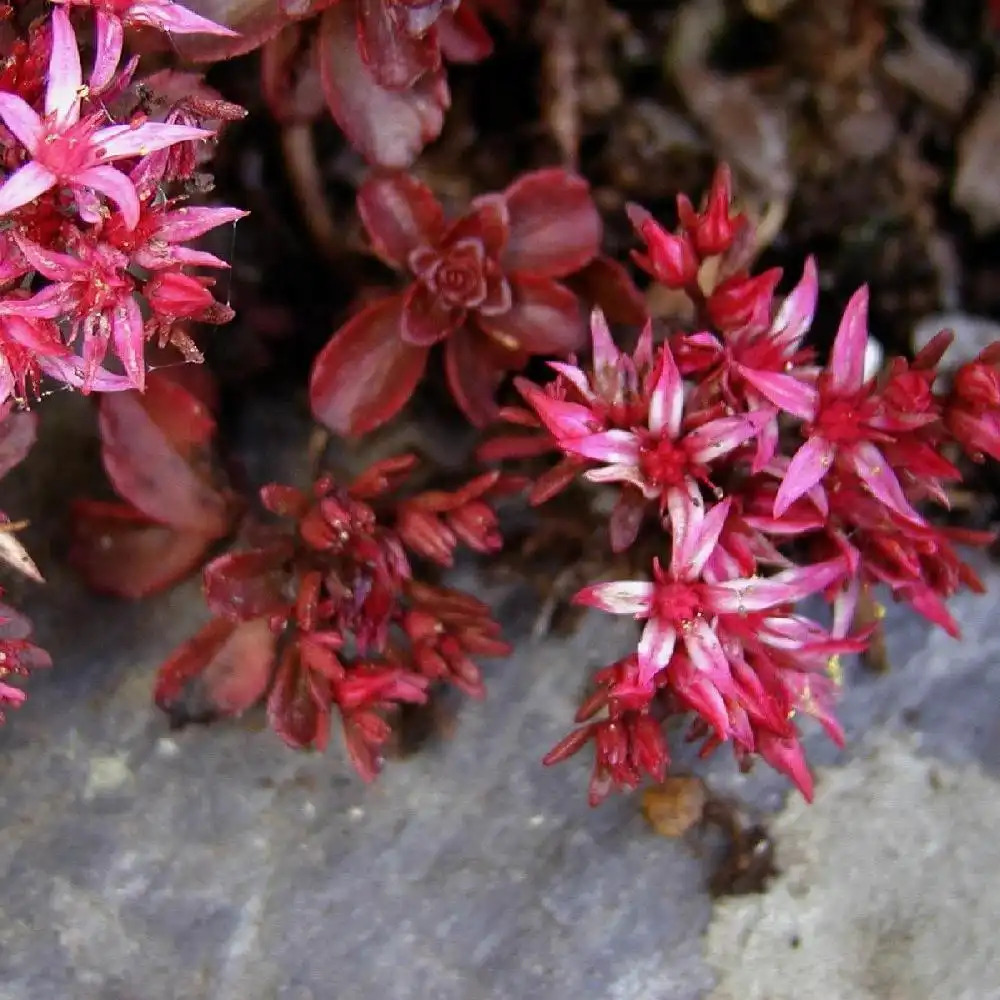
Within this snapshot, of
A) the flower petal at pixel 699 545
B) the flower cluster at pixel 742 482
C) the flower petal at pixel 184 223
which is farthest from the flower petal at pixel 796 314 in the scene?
the flower petal at pixel 184 223

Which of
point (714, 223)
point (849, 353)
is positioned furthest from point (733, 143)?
point (849, 353)

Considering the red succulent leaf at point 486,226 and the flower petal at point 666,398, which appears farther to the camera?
the red succulent leaf at point 486,226

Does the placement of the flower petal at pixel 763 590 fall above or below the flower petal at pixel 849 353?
below

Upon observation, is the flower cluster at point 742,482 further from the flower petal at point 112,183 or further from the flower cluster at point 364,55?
the flower petal at point 112,183

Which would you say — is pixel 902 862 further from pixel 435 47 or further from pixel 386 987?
pixel 435 47

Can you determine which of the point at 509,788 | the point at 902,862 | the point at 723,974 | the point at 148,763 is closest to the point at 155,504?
the point at 148,763

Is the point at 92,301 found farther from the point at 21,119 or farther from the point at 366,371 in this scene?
the point at 366,371
